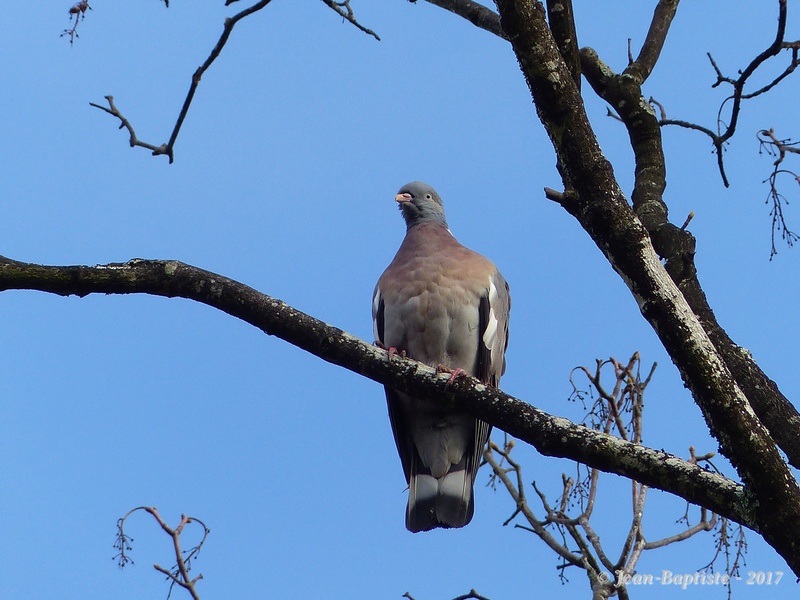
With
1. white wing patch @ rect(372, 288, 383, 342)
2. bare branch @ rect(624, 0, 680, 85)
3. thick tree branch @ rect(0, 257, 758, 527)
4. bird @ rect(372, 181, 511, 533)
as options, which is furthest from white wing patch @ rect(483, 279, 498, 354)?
thick tree branch @ rect(0, 257, 758, 527)

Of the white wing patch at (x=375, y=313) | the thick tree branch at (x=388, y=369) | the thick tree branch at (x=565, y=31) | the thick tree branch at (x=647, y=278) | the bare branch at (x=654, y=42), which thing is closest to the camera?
the thick tree branch at (x=647, y=278)

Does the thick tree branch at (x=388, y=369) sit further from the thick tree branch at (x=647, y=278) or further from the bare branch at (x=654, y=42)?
the bare branch at (x=654, y=42)

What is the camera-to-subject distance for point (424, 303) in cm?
463

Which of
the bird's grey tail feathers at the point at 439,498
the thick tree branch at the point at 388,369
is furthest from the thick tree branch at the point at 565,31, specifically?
the bird's grey tail feathers at the point at 439,498

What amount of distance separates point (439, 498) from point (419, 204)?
1.92 m

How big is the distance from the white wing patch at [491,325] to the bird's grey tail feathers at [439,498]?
1.95ft

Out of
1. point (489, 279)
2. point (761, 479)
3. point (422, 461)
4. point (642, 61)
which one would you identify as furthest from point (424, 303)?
point (761, 479)

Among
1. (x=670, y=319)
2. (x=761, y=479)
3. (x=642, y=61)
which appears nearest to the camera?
(x=761, y=479)

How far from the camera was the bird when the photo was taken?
459 cm

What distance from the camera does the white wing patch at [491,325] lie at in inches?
184

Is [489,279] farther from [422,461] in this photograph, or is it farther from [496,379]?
[422,461]

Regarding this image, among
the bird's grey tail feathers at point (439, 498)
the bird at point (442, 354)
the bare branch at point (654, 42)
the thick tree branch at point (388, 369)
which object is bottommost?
the thick tree branch at point (388, 369)

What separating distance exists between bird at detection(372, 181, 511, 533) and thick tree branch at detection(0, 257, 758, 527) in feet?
5.35

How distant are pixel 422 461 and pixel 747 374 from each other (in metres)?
1.98
